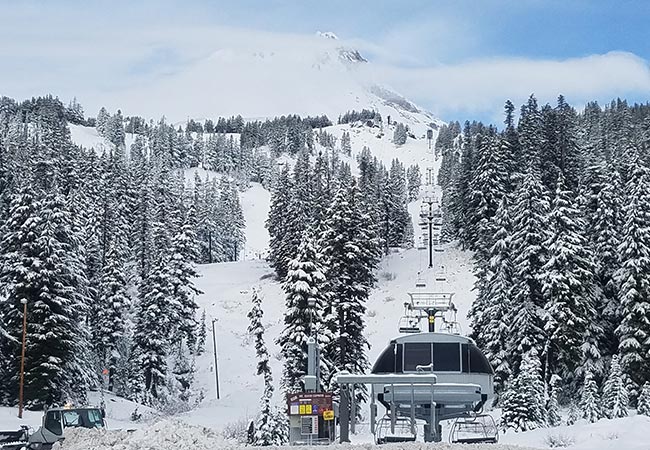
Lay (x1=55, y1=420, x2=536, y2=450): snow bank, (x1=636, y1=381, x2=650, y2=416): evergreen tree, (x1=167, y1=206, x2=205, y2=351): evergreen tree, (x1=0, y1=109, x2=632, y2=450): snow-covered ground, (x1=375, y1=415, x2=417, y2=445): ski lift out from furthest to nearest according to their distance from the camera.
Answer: (x1=167, y1=206, x2=205, y2=351): evergreen tree < (x1=636, y1=381, x2=650, y2=416): evergreen tree < (x1=375, y1=415, x2=417, y2=445): ski lift < (x1=0, y1=109, x2=632, y2=450): snow-covered ground < (x1=55, y1=420, x2=536, y2=450): snow bank

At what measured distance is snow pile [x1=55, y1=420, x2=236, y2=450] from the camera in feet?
58.1

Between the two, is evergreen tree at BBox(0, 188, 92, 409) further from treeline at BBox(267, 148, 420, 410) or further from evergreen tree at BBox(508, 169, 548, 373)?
evergreen tree at BBox(508, 169, 548, 373)

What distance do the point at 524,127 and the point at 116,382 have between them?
51631 mm

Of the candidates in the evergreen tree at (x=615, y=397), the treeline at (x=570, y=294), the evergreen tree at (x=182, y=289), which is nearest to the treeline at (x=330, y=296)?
the treeline at (x=570, y=294)

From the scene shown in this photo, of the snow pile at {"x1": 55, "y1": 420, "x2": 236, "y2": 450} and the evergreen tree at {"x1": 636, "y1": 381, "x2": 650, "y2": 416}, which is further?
the evergreen tree at {"x1": 636, "y1": 381, "x2": 650, "y2": 416}

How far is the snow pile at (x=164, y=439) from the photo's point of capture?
58.1 ft

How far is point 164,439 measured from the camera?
58.7 ft

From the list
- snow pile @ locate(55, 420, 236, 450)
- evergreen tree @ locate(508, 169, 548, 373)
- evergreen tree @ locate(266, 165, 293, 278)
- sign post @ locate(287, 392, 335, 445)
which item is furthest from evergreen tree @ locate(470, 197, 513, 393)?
evergreen tree @ locate(266, 165, 293, 278)

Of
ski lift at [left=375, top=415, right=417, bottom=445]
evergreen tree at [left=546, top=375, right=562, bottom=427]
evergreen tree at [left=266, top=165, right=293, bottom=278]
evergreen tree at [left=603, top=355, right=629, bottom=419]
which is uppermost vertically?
evergreen tree at [left=266, top=165, right=293, bottom=278]

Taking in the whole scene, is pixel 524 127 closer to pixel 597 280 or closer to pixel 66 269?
pixel 597 280

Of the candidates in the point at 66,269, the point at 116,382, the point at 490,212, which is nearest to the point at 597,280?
the point at 490,212

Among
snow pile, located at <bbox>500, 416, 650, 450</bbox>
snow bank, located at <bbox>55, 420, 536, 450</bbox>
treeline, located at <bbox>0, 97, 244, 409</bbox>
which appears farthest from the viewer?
treeline, located at <bbox>0, 97, 244, 409</bbox>

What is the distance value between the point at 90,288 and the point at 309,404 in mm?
38091

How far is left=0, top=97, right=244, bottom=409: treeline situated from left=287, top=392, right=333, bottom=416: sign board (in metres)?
24.8
